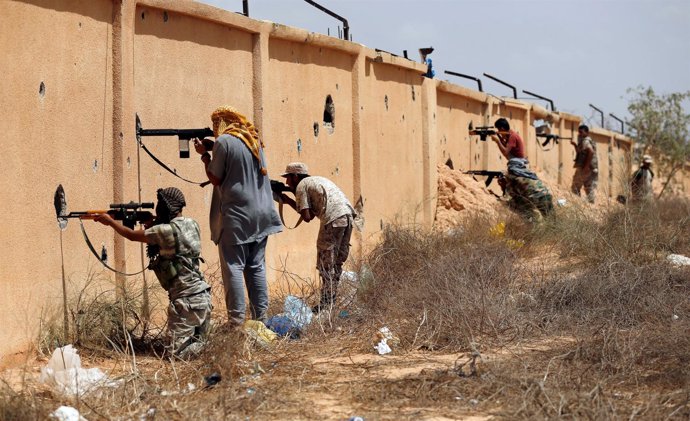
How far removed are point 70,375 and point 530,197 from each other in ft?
24.5

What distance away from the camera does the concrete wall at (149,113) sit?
6.06 metres

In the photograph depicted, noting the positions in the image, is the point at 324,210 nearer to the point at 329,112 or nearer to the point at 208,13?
the point at 208,13

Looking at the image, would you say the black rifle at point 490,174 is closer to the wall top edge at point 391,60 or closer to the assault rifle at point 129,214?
the wall top edge at point 391,60

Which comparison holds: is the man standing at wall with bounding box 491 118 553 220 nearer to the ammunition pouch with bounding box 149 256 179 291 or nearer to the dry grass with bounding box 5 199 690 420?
the dry grass with bounding box 5 199 690 420

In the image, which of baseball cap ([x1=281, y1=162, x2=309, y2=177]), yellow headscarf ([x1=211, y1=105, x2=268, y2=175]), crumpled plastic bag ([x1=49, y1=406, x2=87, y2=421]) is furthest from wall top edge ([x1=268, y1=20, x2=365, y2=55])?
crumpled plastic bag ([x1=49, y1=406, x2=87, y2=421])

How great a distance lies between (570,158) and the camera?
21.5 m

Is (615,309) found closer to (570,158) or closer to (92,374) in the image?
(92,374)

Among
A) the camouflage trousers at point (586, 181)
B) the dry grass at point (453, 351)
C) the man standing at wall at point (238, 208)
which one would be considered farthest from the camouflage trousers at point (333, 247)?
the camouflage trousers at point (586, 181)

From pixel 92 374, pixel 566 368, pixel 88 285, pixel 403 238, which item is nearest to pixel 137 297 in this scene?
pixel 88 285

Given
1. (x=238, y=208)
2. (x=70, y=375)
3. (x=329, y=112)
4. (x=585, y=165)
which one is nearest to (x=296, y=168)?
(x=238, y=208)

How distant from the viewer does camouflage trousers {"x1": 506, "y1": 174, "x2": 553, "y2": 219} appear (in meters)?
12.0

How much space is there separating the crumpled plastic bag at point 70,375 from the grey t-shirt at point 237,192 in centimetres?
130

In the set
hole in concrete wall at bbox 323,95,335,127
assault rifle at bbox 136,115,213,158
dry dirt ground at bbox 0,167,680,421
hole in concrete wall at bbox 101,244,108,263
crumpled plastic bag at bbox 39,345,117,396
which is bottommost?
dry dirt ground at bbox 0,167,680,421

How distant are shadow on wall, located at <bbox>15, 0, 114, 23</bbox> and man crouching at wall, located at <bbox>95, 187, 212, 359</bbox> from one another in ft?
4.08
